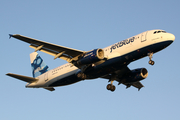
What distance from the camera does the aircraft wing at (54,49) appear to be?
3110 cm

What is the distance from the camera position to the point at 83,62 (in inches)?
1256

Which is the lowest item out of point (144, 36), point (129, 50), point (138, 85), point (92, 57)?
point (92, 57)

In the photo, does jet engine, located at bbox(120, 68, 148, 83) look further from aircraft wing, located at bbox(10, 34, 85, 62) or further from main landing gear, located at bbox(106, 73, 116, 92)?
aircraft wing, located at bbox(10, 34, 85, 62)

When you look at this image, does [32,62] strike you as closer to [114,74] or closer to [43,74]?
[43,74]

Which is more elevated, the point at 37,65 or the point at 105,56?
the point at 37,65

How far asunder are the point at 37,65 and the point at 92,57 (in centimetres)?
1583

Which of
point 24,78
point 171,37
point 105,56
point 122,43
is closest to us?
point 171,37

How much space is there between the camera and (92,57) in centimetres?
3106

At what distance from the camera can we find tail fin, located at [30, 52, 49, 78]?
141ft

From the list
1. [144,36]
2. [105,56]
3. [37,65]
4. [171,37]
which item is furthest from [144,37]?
[37,65]

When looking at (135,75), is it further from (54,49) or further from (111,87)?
(54,49)

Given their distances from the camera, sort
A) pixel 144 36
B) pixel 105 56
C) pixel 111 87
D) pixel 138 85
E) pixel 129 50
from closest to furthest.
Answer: pixel 129 50 < pixel 144 36 < pixel 105 56 < pixel 111 87 < pixel 138 85

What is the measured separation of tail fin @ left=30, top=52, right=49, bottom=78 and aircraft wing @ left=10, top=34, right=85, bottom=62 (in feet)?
33.4

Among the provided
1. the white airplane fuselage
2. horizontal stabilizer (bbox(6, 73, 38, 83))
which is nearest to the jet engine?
the white airplane fuselage
